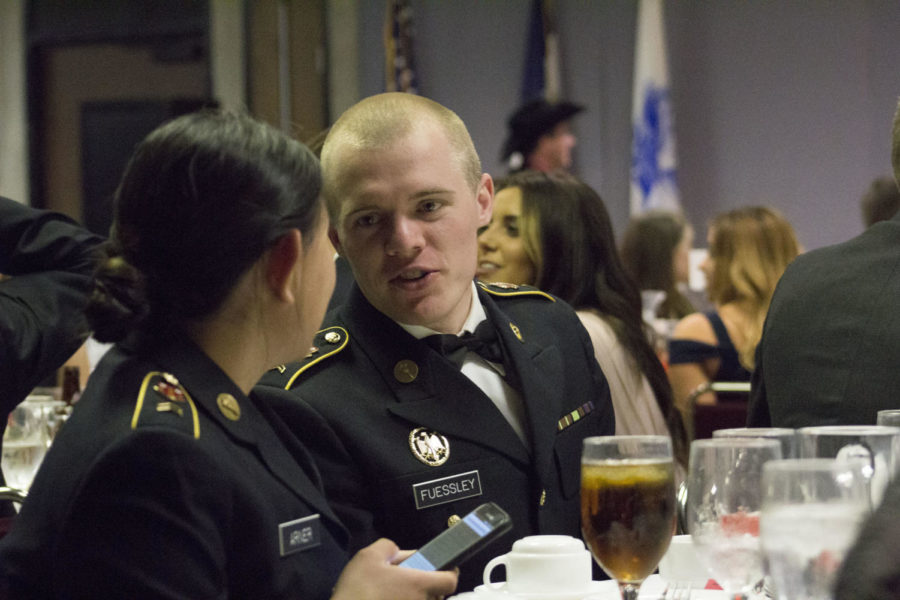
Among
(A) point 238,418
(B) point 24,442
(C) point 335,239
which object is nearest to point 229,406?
(A) point 238,418

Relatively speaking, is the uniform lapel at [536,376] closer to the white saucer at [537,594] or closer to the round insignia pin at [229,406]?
the white saucer at [537,594]

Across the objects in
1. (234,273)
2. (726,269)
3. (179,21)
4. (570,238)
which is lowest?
(726,269)

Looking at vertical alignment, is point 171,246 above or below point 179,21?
below

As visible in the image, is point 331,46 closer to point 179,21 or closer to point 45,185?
point 179,21

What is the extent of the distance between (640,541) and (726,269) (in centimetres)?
356

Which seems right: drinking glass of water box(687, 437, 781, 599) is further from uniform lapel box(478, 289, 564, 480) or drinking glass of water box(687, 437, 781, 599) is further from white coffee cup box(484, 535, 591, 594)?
uniform lapel box(478, 289, 564, 480)

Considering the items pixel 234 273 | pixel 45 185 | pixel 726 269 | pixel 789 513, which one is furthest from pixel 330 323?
pixel 45 185

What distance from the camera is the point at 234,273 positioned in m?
1.35

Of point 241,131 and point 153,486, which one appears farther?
point 241,131

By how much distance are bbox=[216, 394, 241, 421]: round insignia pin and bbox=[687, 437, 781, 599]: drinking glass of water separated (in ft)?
1.81

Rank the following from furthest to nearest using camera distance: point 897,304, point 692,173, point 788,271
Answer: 1. point 692,173
2. point 788,271
3. point 897,304

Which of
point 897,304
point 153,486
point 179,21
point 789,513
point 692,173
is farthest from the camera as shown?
point 179,21

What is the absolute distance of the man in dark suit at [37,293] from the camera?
6.37ft

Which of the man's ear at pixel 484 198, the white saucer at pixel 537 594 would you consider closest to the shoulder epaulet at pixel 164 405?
the white saucer at pixel 537 594
